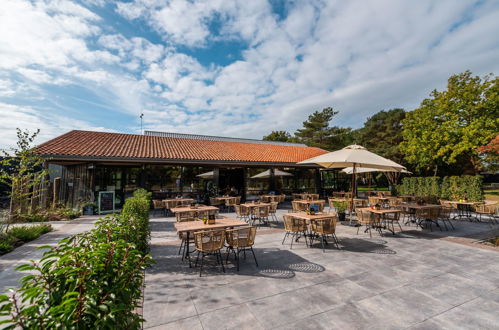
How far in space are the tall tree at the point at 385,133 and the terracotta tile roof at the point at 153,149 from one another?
15.7m

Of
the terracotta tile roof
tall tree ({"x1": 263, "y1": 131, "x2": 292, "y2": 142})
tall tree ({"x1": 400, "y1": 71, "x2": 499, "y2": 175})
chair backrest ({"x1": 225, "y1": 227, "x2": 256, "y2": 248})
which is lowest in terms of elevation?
chair backrest ({"x1": 225, "y1": 227, "x2": 256, "y2": 248})

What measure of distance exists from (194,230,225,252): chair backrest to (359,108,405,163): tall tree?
29.9 metres

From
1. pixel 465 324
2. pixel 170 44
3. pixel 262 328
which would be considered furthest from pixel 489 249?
pixel 170 44

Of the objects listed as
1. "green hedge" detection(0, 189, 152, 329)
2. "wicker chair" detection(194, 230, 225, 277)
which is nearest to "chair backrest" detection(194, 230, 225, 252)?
"wicker chair" detection(194, 230, 225, 277)

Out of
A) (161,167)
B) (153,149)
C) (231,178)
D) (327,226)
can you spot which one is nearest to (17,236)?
(161,167)

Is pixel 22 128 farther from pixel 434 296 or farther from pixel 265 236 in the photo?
pixel 434 296

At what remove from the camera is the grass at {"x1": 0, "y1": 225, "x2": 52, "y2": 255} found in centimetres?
586

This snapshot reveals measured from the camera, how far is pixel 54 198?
12.4 m

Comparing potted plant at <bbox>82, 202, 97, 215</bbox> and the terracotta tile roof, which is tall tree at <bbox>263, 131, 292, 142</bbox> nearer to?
the terracotta tile roof

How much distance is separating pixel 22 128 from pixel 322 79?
12.5 meters

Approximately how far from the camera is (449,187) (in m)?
14.4

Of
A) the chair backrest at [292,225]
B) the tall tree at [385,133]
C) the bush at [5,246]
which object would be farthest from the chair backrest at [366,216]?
the tall tree at [385,133]

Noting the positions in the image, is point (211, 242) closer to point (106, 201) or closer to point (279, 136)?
point (106, 201)

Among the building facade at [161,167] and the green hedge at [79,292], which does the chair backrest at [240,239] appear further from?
the building facade at [161,167]
